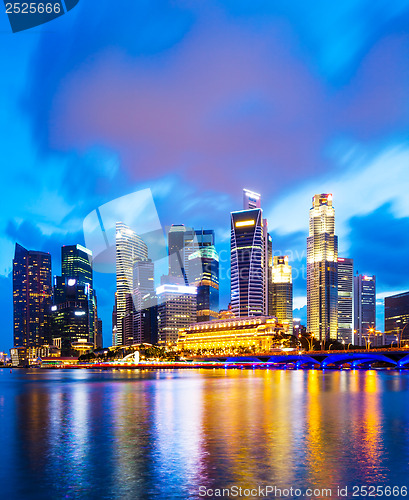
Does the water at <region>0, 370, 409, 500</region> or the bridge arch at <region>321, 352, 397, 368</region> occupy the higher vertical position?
the water at <region>0, 370, 409, 500</region>

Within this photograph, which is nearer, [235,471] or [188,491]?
[188,491]

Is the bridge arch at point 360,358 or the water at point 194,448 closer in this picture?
the water at point 194,448

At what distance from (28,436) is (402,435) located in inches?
1010

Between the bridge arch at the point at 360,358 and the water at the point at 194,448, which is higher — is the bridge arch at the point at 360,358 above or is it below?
below

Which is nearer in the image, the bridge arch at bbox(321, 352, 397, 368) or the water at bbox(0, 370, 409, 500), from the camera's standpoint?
the water at bbox(0, 370, 409, 500)

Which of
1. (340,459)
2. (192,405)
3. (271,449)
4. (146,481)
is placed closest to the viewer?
(146,481)

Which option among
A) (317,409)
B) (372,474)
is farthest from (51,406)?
(372,474)

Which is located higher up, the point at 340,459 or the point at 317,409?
the point at 340,459

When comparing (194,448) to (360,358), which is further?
(360,358)

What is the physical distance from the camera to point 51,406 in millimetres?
58312

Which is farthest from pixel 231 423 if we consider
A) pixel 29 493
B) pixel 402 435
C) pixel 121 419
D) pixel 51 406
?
pixel 51 406

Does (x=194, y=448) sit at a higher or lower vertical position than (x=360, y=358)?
higher

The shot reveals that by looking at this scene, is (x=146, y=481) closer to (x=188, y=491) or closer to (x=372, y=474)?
(x=188, y=491)

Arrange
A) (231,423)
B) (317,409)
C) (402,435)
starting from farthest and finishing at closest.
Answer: (317,409)
(231,423)
(402,435)
